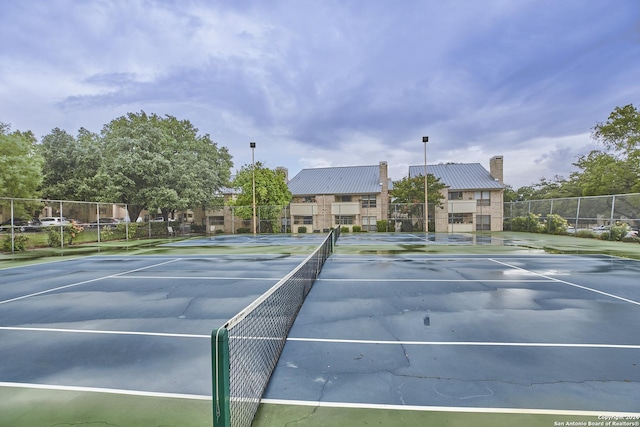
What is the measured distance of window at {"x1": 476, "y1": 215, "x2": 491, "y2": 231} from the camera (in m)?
39.6

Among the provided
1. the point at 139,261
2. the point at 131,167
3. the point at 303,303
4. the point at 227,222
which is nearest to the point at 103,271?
the point at 139,261

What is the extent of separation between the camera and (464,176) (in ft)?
143

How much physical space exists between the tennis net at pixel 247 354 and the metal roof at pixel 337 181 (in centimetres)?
3739

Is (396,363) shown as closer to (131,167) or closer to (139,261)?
(139,261)

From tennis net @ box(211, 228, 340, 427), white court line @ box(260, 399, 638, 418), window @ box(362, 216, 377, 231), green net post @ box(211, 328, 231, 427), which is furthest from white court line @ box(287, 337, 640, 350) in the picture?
window @ box(362, 216, 377, 231)

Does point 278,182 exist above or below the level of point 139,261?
above

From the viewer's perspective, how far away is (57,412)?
11.6 ft

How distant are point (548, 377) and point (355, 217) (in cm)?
3697

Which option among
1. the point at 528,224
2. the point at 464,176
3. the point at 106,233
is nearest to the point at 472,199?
the point at 464,176

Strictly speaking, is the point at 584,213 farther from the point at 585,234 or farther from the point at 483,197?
the point at 483,197

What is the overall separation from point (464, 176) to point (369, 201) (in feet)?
42.6

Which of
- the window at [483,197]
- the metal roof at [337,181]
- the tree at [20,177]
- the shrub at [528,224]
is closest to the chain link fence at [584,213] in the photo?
the shrub at [528,224]

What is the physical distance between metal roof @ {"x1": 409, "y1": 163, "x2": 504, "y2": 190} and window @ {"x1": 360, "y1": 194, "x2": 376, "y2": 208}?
23.4ft

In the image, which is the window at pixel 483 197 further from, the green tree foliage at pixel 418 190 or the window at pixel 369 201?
the window at pixel 369 201
